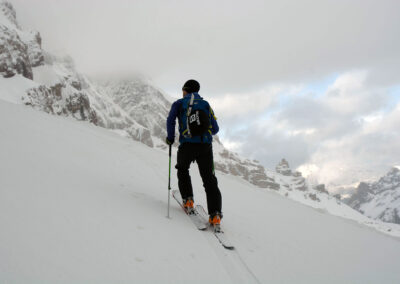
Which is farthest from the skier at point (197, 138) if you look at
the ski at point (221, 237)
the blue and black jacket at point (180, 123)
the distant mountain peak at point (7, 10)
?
the distant mountain peak at point (7, 10)

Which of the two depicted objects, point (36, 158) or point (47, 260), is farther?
point (36, 158)

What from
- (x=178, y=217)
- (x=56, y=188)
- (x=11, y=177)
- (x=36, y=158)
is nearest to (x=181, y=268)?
(x=178, y=217)

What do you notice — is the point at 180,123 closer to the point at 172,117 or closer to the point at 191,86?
the point at 172,117

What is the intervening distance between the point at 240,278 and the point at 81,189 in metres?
3.15

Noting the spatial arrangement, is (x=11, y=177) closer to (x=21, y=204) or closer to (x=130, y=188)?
(x=21, y=204)

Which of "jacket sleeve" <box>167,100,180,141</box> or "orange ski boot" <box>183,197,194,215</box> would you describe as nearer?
"jacket sleeve" <box>167,100,180,141</box>

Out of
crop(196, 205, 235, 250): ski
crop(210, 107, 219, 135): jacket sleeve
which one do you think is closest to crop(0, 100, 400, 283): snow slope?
crop(196, 205, 235, 250): ski

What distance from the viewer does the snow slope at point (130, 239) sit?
8.80ft

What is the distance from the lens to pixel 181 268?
3.28m

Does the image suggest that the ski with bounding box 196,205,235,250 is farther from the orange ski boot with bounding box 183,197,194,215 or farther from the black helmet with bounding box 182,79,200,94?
the black helmet with bounding box 182,79,200,94

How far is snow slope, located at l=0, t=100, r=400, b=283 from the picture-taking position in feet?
8.80

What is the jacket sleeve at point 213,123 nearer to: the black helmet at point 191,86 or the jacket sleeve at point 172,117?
the black helmet at point 191,86

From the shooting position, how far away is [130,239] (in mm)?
3518

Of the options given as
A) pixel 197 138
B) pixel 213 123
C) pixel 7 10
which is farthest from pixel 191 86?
pixel 7 10
